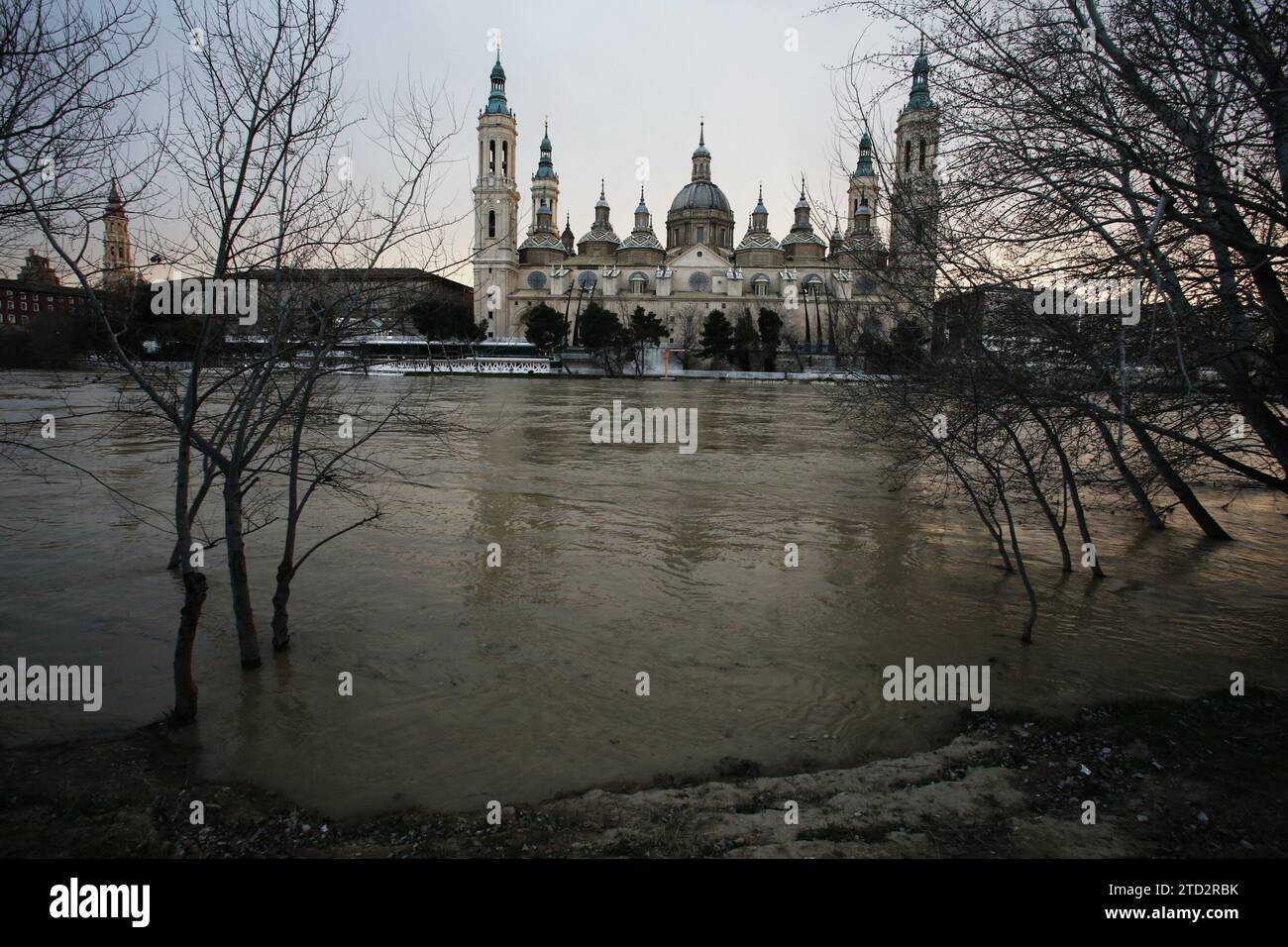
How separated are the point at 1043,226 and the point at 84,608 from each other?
9560 mm

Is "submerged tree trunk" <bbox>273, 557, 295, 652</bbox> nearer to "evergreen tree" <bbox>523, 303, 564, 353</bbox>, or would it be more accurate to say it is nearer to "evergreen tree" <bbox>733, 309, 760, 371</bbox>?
"evergreen tree" <bbox>523, 303, 564, 353</bbox>

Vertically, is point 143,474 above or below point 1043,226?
below

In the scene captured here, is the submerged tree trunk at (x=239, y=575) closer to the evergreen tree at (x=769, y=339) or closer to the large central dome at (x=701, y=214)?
the evergreen tree at (x=769, y=339)

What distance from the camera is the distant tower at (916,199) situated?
21.3 ft

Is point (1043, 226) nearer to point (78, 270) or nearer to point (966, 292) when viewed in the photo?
point (966, 292)

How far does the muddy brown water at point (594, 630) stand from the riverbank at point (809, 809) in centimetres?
40

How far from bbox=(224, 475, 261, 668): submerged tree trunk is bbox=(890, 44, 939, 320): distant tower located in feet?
19.2

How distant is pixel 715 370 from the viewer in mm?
67438

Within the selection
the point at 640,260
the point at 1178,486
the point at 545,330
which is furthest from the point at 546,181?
the point at 1178,486

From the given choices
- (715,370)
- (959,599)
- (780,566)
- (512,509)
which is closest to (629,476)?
(512,509)

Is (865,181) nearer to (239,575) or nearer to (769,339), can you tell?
(239,575)

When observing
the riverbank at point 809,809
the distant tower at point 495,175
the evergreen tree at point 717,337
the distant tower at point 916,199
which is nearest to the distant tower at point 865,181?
the distant tower at point 916,199

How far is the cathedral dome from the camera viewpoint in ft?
302

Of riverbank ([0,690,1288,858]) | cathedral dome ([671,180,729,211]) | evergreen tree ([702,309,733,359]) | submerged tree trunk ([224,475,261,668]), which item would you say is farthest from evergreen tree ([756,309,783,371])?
riverbank ([0,690,1288,858])
